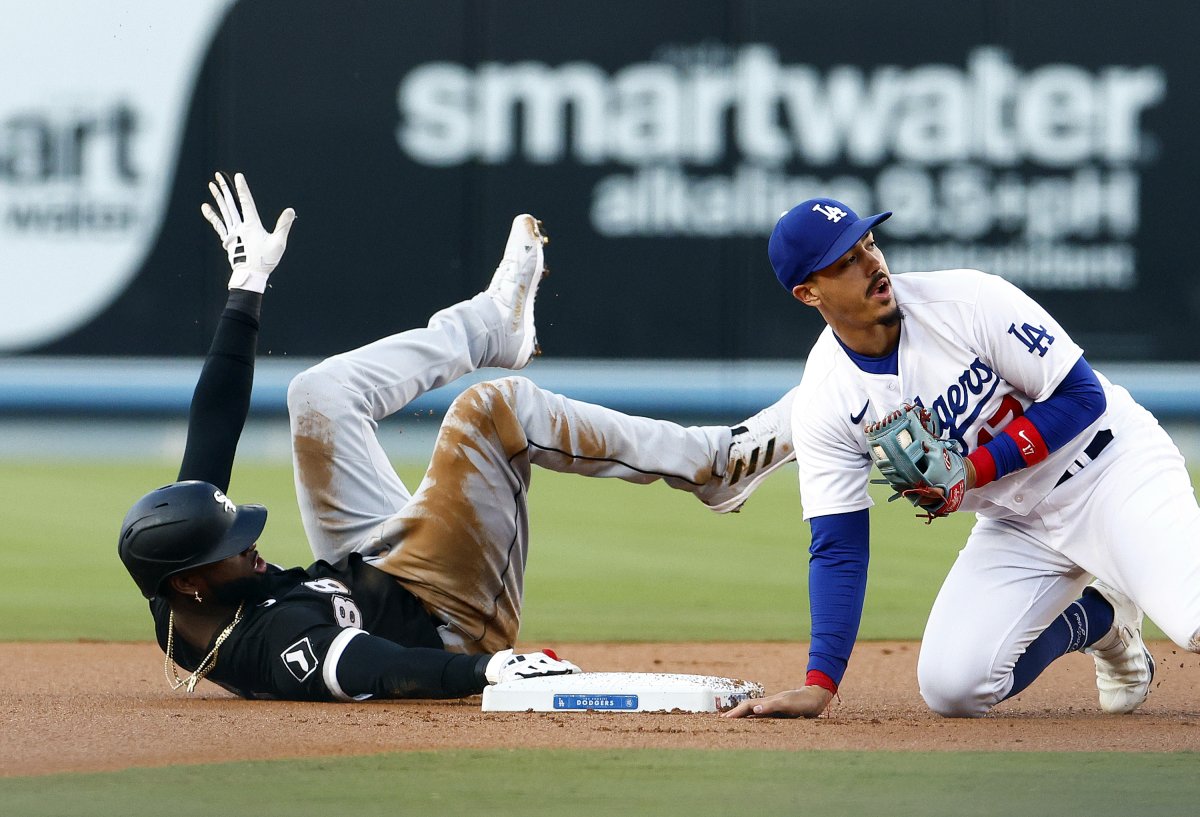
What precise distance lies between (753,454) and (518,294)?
2.94 feet

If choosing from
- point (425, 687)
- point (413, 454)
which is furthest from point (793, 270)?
point (413, 454)

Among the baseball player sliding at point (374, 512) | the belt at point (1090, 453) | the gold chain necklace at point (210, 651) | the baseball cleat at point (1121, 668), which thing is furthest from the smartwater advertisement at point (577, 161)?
the gold chain necklace at point (210, 651)

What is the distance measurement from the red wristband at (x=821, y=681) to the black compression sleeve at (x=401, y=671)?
66 cm

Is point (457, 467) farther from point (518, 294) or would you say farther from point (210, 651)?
point (518, 294)

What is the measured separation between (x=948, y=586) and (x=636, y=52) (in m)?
7.80

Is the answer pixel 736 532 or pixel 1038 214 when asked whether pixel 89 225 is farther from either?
pixel 1038 214

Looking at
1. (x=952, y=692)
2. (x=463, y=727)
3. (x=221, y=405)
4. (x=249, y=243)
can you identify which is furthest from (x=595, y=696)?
(x=249, y=243)

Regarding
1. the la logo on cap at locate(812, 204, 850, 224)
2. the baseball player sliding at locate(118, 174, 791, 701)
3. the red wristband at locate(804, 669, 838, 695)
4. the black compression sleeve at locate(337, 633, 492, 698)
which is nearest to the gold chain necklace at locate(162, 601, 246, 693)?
the baseball player sliding at locate(118, 174, 791, 701)

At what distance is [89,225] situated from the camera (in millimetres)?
10781

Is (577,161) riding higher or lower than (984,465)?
higher

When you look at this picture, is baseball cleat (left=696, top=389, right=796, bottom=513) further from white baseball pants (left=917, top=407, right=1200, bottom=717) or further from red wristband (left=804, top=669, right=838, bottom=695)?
red wristband (left=804, top=669, right=838, bottom=695)

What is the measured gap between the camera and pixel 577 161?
1091cm

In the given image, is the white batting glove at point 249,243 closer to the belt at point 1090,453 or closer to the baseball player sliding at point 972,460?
the baseball player sliding at point 972,460

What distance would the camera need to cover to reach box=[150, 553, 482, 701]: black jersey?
338cm
